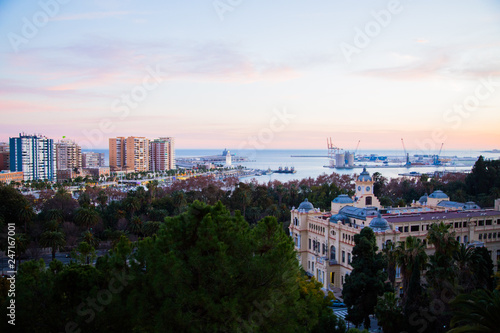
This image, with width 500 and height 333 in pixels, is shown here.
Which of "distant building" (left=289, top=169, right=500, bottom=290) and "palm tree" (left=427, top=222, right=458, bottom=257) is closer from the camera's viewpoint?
"palm tree" (left=427, top=222, right=458, bottom=257)

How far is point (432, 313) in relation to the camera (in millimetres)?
21016

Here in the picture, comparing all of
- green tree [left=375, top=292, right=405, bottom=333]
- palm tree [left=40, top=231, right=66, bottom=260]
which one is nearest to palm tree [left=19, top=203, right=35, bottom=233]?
palm tree [left=40, top=231, right=66, bottom=260]

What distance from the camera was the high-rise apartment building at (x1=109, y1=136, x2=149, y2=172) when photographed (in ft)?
486

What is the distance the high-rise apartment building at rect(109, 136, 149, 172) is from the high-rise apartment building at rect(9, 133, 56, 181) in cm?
2605

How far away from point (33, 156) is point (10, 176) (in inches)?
539

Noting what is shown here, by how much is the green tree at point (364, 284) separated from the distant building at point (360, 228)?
249 inches

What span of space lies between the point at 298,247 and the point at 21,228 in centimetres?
2930

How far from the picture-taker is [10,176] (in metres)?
104

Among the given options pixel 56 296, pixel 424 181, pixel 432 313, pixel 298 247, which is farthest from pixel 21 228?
pixel 424 181

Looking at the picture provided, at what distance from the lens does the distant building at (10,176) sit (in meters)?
99.8

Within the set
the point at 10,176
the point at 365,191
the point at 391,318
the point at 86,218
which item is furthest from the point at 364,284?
the point at 10,176

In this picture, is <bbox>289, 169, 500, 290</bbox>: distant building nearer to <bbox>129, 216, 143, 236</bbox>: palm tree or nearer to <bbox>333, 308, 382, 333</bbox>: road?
<bbox>333, 308, 382, 333</bbox>: road

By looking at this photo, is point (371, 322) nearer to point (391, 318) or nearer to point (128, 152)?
point (391, 318)

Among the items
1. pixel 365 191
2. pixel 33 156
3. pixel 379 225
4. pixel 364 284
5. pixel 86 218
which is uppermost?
pixel 33 156
